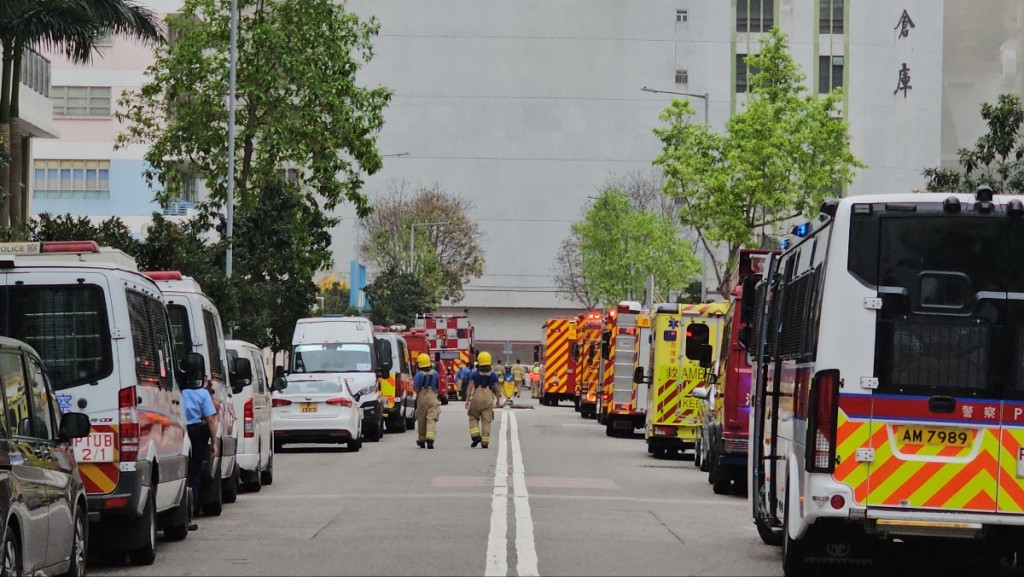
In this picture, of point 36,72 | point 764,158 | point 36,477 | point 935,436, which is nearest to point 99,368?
point 36,477

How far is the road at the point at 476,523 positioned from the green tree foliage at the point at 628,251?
182 feet

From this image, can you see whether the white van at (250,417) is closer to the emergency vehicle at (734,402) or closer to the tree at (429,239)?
the emergency vehicle at (734,402)

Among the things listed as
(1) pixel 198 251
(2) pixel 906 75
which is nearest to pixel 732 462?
(1) pixel 198 251

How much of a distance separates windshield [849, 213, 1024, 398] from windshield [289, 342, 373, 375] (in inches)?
1056

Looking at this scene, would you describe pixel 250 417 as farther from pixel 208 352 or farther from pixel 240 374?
pixel 208 352

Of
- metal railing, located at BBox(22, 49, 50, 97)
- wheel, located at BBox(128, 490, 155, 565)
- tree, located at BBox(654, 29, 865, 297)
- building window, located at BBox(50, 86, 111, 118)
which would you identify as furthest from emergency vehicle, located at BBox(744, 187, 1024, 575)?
building window, located at BBox(50, 86, 111, 118)

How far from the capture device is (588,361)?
55.4 meters

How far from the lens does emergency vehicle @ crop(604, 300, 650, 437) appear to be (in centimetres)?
4034

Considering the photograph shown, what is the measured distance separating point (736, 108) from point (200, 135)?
177ft

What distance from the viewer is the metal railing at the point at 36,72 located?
47.4 m

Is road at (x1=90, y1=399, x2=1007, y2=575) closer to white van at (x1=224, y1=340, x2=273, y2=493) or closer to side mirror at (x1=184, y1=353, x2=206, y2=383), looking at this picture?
white van at (x1=224, y1=340, x2=273, y2=493)

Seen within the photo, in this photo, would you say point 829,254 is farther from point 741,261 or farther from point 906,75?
point 906,75

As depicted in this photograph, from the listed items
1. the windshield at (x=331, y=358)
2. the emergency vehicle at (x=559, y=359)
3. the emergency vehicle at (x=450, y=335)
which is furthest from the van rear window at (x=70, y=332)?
the emergency vehicle at (x=450, y=335)

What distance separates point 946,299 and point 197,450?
8358 millimetres
